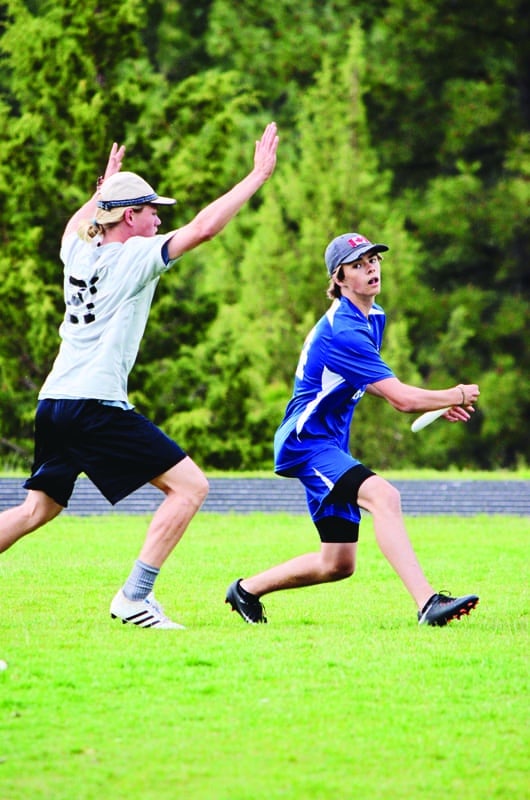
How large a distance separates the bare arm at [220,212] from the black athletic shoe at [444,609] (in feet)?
6.65

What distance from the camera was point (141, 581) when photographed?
707 centimetres

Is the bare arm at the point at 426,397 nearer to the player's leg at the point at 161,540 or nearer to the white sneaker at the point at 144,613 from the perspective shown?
the player's leg at the point at 161,540

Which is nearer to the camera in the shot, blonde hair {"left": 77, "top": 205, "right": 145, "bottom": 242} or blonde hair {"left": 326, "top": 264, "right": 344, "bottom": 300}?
blonde hair {"left": 77, "top": 205, "right": 145, "bottom": 242}

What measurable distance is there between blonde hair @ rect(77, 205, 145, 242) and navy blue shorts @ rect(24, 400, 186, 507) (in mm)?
849

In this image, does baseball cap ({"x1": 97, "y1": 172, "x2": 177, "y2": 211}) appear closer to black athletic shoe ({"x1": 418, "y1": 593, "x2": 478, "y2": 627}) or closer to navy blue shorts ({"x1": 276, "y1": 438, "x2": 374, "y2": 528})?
navy blue shorts ({"x1": 276, "y1": 438, "x2": 374, "y2": 528})

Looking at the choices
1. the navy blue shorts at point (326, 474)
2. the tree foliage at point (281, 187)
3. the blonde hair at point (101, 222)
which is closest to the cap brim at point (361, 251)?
the navy blue shorts at point (326, 474)

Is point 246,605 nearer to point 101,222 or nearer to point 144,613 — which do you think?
point 144,613

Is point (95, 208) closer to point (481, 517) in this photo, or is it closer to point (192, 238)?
point (192, 238)

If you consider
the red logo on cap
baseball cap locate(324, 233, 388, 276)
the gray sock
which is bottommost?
the gray sock

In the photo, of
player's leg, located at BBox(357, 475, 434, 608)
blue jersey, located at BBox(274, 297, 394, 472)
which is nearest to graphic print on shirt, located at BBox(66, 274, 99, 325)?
blue jersey, located at BBox(274, 297, 394, 472)

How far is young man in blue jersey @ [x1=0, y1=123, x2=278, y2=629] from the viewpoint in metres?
7.02

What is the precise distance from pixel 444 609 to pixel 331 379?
125cm

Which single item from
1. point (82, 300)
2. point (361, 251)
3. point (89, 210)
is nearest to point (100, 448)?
point (82, 300)

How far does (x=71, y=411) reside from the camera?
7.03 m
